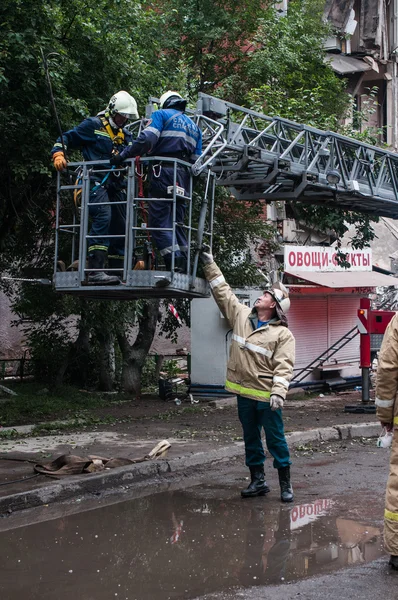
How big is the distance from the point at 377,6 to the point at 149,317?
15.5m

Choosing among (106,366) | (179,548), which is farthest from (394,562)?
(106,366)

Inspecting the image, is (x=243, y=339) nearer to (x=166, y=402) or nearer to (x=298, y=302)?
(x=166, y=402)

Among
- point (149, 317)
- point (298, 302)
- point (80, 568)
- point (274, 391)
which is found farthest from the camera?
point (298, 302)

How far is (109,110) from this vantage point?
A: 7.90 m

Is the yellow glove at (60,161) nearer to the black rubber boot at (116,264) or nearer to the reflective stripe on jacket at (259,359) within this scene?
the black rubber boot at (116,264)

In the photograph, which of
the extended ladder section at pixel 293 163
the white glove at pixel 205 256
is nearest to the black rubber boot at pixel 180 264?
the white glove at pixel 205 256

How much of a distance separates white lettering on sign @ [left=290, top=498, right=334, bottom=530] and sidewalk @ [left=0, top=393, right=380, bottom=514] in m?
1.77

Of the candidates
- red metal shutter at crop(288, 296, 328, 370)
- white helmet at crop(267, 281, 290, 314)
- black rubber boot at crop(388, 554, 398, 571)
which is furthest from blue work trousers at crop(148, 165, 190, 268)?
red metal shutter at crop(288, 296, 328, 370)

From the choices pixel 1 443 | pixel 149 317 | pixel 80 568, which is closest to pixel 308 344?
pixel 149 317

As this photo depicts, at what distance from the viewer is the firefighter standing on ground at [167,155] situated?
749 centimetres

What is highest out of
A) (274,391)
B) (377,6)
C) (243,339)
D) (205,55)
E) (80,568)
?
(377,6)

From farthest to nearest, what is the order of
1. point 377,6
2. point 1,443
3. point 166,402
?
1. point 377,6
2. point 166,402
3. point 1,443

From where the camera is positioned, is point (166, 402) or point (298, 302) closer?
point (166, 402)

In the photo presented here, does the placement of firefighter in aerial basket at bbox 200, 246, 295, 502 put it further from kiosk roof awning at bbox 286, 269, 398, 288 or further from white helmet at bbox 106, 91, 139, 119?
kiosk roof awning at bbox 286, 269, 398, 288
